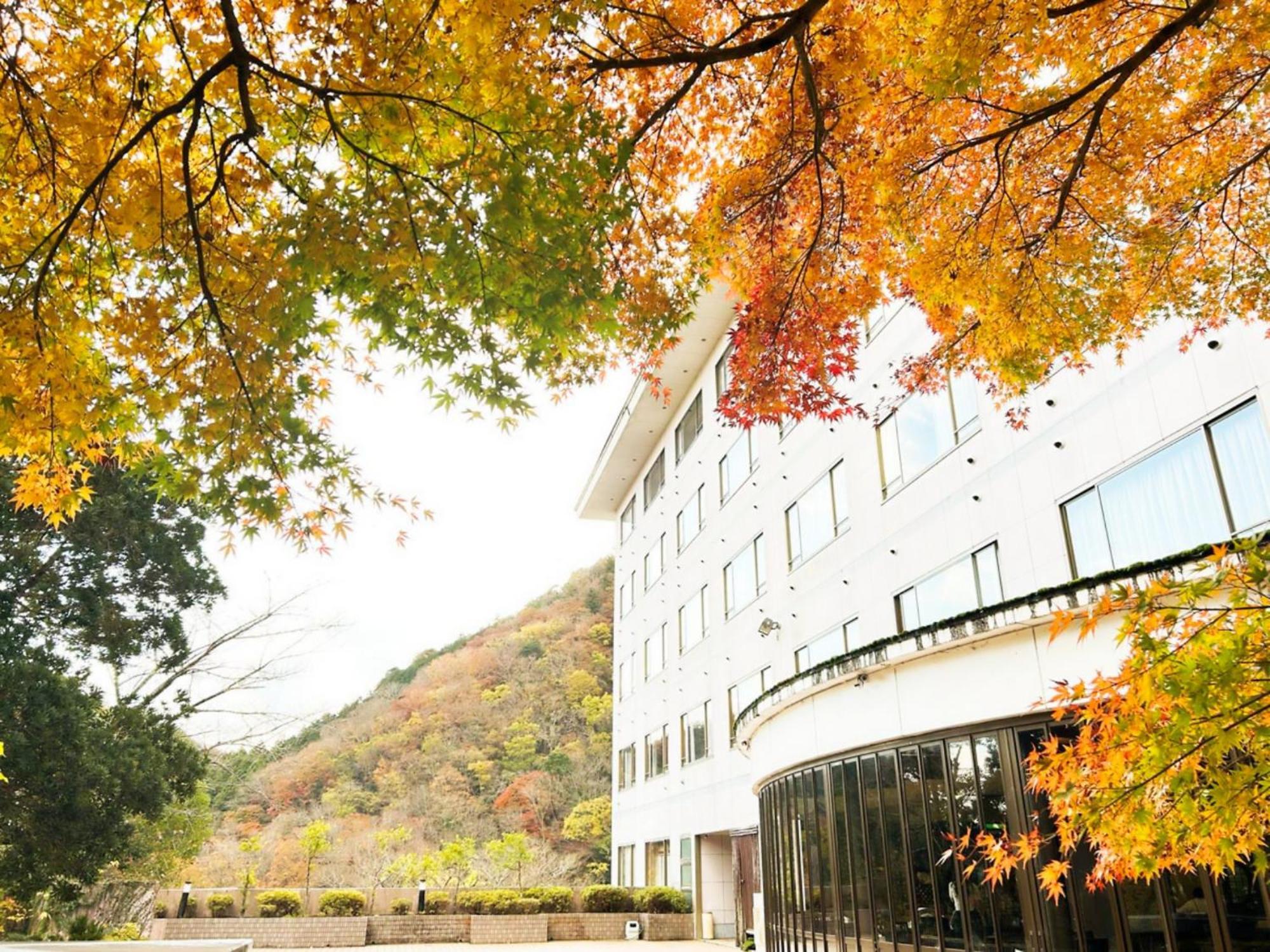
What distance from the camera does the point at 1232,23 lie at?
Result: 5.77m

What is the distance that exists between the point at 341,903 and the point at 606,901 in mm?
6993

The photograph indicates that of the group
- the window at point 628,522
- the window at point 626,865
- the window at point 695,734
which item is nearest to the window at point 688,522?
the window at point 695,734

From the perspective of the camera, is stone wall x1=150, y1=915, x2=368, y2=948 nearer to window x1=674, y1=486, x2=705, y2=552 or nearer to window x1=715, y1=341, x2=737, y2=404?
window x1=674, y1=486, x2=705, y2=552

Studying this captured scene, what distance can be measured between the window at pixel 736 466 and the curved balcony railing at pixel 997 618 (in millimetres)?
12886

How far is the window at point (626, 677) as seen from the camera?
112ft

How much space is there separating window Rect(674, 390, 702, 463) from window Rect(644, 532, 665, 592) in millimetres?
3320

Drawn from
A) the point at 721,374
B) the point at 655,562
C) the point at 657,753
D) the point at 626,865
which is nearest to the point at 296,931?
the point at 657,753

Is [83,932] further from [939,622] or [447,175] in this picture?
[447,175]

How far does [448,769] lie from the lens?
46594mm

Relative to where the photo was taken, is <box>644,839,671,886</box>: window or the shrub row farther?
<box>644,839,671,886</box>: window

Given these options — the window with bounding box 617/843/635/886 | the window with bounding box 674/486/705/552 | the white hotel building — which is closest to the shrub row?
the white hotel building

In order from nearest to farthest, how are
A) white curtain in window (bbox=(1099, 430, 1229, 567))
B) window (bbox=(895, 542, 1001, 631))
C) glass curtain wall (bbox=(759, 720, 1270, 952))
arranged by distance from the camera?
glass curtain wall (bbox=(759, 720, 1270, 952)) → white curtain in window (bbox=(1099, 430, 1229, 567)) → window (bbox=(895, 542, 1001, 631))

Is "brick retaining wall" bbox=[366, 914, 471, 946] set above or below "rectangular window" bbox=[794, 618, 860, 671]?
below

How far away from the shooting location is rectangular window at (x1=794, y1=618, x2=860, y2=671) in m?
16.1
